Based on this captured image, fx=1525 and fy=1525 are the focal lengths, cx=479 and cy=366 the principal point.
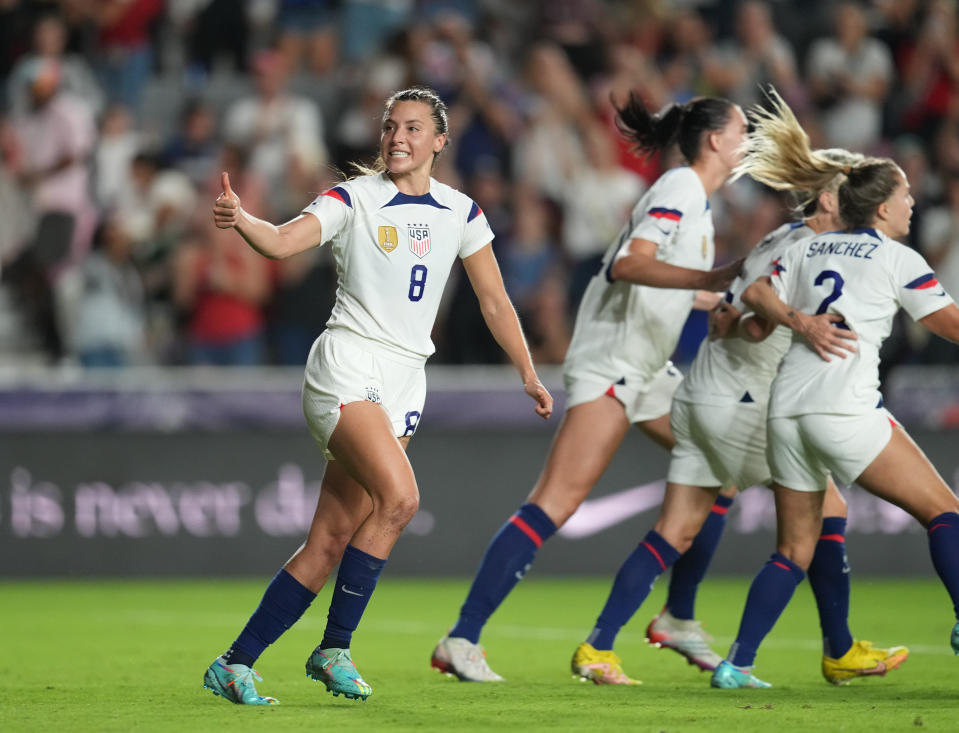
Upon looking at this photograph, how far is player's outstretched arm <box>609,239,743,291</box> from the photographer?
632cm

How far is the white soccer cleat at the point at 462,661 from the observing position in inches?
254

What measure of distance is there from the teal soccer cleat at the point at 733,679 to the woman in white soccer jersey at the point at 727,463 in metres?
0.43

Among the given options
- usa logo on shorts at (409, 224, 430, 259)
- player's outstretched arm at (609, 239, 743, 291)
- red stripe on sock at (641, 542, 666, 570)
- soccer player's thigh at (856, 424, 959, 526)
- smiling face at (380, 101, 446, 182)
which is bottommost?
red stripe on sock at (641, 542, 666, 570)

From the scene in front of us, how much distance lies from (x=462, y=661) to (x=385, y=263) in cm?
186

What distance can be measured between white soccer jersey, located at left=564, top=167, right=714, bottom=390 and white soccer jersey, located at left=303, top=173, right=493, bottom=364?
1.21 metres

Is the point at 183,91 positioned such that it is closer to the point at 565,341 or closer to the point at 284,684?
the point at 565,341

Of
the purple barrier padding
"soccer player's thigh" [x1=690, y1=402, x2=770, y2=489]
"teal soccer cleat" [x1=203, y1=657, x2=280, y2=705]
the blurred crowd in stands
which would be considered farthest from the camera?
the blurred crowd in stands

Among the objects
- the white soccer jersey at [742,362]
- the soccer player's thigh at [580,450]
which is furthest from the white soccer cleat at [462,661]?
the white soccer jersey at [742,362]

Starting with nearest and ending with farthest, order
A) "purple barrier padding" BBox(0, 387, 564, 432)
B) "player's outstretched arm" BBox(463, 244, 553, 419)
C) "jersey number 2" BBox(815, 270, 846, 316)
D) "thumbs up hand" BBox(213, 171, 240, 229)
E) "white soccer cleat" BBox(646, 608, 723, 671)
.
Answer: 1. "thumbs up hand" BBox(213, 171, 240, 229)
2. "jersey number 2" BBox(815, 270, 846, 316)
3. "player's outstretched arm" BBox(463, 244, 553, 419)
4. "white soccer cleat" BBox(646, 608, 723, 671)
5. "purple barrier padding" BBox(0, 387, 564, 432)

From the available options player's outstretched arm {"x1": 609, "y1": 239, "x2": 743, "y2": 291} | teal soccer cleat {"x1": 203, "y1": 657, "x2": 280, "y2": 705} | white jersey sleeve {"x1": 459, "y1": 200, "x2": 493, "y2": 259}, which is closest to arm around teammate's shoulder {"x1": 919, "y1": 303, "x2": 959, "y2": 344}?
player's outstretched arm {"x1": 609, "y1": 239, "x2": 743, "y2": 291}

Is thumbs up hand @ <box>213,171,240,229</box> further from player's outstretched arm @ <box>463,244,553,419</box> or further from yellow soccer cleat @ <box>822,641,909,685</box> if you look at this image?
yellow soccer cleat @ <box>822,641,909,685</box>

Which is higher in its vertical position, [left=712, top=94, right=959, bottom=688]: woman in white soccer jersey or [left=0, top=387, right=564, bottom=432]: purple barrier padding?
[left=712, top=94, right=959, bottom=688]: woman in white soccer jersey

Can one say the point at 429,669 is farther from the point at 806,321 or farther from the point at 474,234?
the point at 806,321

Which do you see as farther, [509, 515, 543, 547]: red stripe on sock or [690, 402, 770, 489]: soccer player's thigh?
[509, 515, 543, 547]: red stripe on sock
